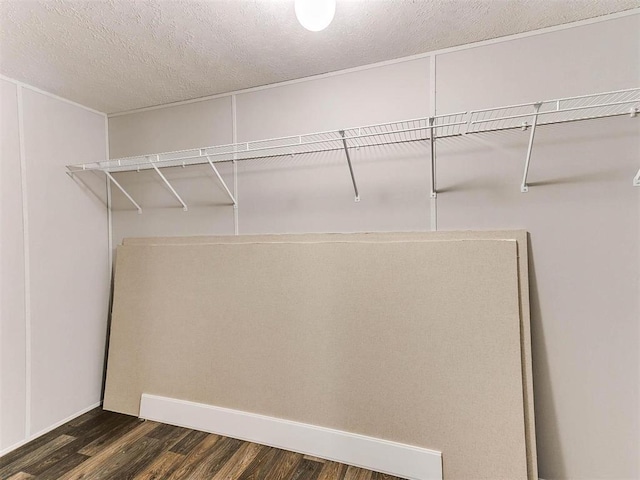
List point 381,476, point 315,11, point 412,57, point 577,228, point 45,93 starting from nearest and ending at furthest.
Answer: point 315,11
point 577,228
point 381,476
point 412,57
point 45,93

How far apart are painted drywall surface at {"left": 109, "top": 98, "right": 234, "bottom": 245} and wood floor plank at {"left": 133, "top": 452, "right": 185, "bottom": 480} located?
50.6 inches

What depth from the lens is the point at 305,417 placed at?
1.83m

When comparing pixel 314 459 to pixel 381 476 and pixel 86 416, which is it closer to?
pixel 381 476

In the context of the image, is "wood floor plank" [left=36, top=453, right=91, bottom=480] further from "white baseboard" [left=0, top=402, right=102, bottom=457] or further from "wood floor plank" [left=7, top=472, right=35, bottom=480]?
"white baseboard" [left=0, top=402, right=102, bottom=457]

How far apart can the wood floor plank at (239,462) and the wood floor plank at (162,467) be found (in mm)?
250

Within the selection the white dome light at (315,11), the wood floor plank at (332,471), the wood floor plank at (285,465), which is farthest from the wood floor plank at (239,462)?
the white dome light at (315,11)

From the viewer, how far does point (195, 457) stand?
5.91 ft

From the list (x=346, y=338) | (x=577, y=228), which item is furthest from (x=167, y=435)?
(x=577, y=228)

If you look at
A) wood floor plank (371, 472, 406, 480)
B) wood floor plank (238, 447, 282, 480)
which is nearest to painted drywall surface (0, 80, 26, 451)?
wood floor plank (238, 447, 282, 480)

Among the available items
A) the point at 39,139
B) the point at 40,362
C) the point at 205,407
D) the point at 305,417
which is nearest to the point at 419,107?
the point at 305,417

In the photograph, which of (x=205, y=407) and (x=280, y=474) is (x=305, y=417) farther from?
(x=205, y=407)

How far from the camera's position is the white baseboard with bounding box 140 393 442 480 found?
63.8 inches

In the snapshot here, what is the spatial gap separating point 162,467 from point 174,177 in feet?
5.65

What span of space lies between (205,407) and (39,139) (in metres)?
1.93
